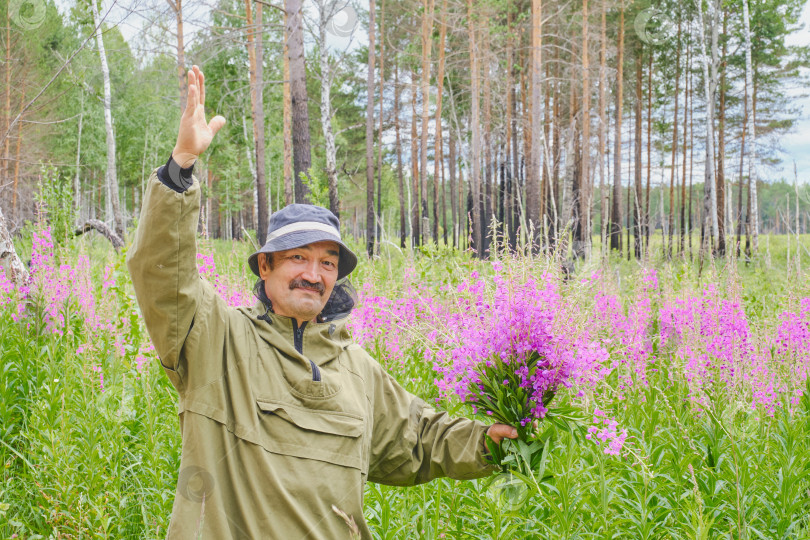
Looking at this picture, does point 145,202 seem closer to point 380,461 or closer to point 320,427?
point 320,427

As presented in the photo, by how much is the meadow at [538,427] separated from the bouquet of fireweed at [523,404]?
1.8 inches

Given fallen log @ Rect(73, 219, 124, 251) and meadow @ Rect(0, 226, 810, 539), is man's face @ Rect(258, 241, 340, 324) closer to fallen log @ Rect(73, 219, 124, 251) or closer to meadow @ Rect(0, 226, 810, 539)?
meadow @ Rect(0, 226, 810, 539)

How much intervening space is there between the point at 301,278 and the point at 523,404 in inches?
36.0

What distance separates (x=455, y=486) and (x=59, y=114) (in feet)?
91.9

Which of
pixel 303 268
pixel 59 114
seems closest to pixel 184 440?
pixel 303 268

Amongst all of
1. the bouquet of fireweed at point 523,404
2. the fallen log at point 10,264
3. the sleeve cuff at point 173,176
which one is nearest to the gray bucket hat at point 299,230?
the sleeve cuff at point 173,176

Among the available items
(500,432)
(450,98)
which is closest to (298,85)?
(500,432)

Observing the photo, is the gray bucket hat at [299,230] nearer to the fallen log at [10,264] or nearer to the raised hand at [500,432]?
the raised hand at [500,432]

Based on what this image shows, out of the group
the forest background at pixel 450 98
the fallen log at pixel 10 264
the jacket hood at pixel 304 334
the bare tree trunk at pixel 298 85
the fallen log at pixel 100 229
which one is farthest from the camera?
the forest background at pixel 450 98

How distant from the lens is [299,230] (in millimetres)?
2137

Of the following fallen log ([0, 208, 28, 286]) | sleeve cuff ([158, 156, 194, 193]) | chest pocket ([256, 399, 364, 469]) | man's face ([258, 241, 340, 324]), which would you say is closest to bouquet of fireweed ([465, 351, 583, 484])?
chest pocket ([256, 399, 364, 469])

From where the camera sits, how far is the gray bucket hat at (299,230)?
2.10 m

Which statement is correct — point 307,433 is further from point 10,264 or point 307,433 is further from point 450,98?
point 450,98

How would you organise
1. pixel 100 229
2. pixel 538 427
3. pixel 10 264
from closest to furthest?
1. pixel 538 427
2. pixel 10 264
3. pixel 100 229
